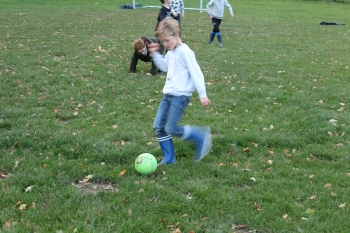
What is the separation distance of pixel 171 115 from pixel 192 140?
68cm

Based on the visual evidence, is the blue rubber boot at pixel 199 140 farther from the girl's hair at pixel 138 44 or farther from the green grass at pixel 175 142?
the girl's hair at pixel 138 44

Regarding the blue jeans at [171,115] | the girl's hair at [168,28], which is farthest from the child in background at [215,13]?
the girl's hair at [168,28]

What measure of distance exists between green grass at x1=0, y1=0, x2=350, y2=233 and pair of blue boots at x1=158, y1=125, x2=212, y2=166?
0.45 ft

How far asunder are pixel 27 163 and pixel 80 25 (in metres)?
12.7

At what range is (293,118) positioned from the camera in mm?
6723

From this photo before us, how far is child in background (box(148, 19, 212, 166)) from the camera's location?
469 centimetres

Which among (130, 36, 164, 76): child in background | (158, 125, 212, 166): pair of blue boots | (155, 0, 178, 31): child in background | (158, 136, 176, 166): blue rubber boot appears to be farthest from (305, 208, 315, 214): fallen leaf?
(155, 0, 178, 31): child in background

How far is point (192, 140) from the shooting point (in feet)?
17.7

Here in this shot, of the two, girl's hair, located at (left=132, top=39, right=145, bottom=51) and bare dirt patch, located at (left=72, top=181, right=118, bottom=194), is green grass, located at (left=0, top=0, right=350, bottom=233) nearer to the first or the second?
bare dirt patch, located at (left=72, top=181, right=118, bottom=194)

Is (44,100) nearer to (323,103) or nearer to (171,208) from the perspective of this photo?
(171,208)

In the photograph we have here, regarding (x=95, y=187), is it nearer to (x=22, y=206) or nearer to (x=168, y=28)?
(x=22, y=206)

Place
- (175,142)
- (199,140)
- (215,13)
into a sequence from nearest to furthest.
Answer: (199,140)
(175,142)
(215,13)

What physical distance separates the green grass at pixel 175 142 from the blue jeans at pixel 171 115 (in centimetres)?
42


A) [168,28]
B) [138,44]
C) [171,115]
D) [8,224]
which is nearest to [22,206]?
[8,224]
